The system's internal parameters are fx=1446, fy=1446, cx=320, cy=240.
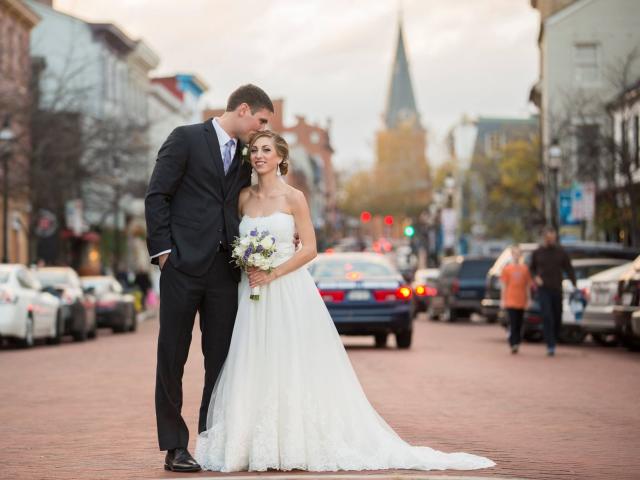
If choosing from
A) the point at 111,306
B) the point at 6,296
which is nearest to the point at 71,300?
the point at 6,296

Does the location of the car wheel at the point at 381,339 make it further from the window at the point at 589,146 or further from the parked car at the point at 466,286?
the window at the point at 589,146

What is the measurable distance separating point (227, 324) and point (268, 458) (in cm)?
85

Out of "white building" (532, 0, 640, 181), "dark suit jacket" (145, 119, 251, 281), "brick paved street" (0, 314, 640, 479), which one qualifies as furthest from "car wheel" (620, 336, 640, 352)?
"white building" (532, 0, 640, 181)

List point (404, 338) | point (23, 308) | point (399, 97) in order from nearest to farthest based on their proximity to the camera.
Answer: point (404, 338) → point (23, 308) → point (399, 97)

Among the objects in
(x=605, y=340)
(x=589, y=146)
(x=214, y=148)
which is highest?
(x=589, y=146)

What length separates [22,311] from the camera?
25359mm

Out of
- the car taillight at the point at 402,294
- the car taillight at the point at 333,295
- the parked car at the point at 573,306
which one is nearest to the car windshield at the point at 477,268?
the parked car at the point at 573,306

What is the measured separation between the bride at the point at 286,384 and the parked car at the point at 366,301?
14.5 metres

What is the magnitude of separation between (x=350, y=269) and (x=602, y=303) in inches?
166

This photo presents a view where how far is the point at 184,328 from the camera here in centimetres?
841

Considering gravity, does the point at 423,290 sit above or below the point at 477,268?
below

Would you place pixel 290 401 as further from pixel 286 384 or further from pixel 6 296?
pixel 6 296

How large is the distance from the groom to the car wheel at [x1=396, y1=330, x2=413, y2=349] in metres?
15.6

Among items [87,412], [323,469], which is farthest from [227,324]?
[87,412]
